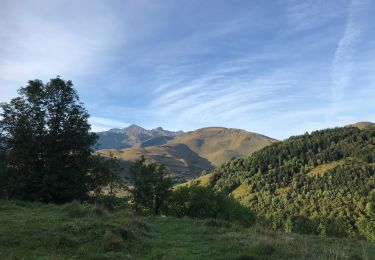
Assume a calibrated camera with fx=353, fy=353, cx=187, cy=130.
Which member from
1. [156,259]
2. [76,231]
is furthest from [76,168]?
[156,259]

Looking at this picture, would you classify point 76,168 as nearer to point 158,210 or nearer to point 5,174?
point 5,174

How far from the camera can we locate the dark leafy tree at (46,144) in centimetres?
4088

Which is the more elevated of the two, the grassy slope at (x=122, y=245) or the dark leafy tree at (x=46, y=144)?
the dark leafy tree at (x=46, y=144)

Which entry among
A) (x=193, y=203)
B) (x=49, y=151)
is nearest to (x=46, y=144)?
(x=49, y=151)

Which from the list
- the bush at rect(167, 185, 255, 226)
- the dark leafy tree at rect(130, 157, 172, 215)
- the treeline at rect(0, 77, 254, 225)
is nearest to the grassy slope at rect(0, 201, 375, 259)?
the treeline at rect(0, 77, 254, 225)

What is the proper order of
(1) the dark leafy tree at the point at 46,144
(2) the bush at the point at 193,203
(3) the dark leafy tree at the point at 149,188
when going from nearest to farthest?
1. (1) the dark leafy tree at the point at 46,144
2. (3) the dark leafy tree at the point at 149,188
3. (2) the bush at the point at 193,203

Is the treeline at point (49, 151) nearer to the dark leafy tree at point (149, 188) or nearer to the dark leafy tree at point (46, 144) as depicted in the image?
the dark leafy tree at point (46, 144)

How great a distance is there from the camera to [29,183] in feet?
134

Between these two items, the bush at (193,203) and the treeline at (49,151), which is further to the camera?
the bush at (193,203)

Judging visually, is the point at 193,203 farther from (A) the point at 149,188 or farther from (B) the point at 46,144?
(B) the point at 46,144

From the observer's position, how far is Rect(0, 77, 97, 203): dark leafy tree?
40.9 meters

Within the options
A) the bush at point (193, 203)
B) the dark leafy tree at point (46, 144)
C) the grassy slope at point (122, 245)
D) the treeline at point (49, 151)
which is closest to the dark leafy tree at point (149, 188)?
the bush at point (193, 203)

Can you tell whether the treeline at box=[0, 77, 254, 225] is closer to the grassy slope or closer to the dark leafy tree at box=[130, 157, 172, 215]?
the dark leafy tree at box=[130, 157, 172, 215]

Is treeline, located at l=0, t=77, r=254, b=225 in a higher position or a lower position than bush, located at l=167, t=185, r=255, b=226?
higher
